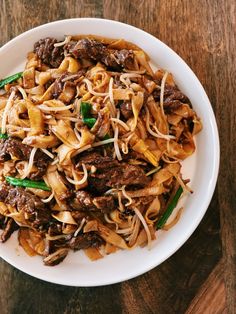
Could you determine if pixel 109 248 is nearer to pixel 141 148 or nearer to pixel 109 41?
pixel 141 148

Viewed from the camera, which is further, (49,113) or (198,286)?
(198,286)

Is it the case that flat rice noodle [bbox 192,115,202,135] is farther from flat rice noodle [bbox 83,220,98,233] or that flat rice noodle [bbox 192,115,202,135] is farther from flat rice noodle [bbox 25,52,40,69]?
flat rice noodle [bbox 25,52,40,69]

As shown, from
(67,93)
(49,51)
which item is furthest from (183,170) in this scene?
(49,51)

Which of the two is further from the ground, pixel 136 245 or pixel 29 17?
pixel 29 17

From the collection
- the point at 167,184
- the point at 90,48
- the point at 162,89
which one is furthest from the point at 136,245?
the point at 90,48

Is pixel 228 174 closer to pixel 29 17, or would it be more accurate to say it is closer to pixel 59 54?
pixel 59 54

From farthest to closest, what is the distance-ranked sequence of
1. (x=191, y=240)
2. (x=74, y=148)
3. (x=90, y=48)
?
1. (x=191, y=240)
2. (x=90, y=48)
3. (x=74, y=148)

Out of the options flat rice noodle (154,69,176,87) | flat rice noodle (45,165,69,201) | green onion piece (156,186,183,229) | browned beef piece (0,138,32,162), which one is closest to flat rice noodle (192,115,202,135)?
flat rice noodle (154,69,176,87)
